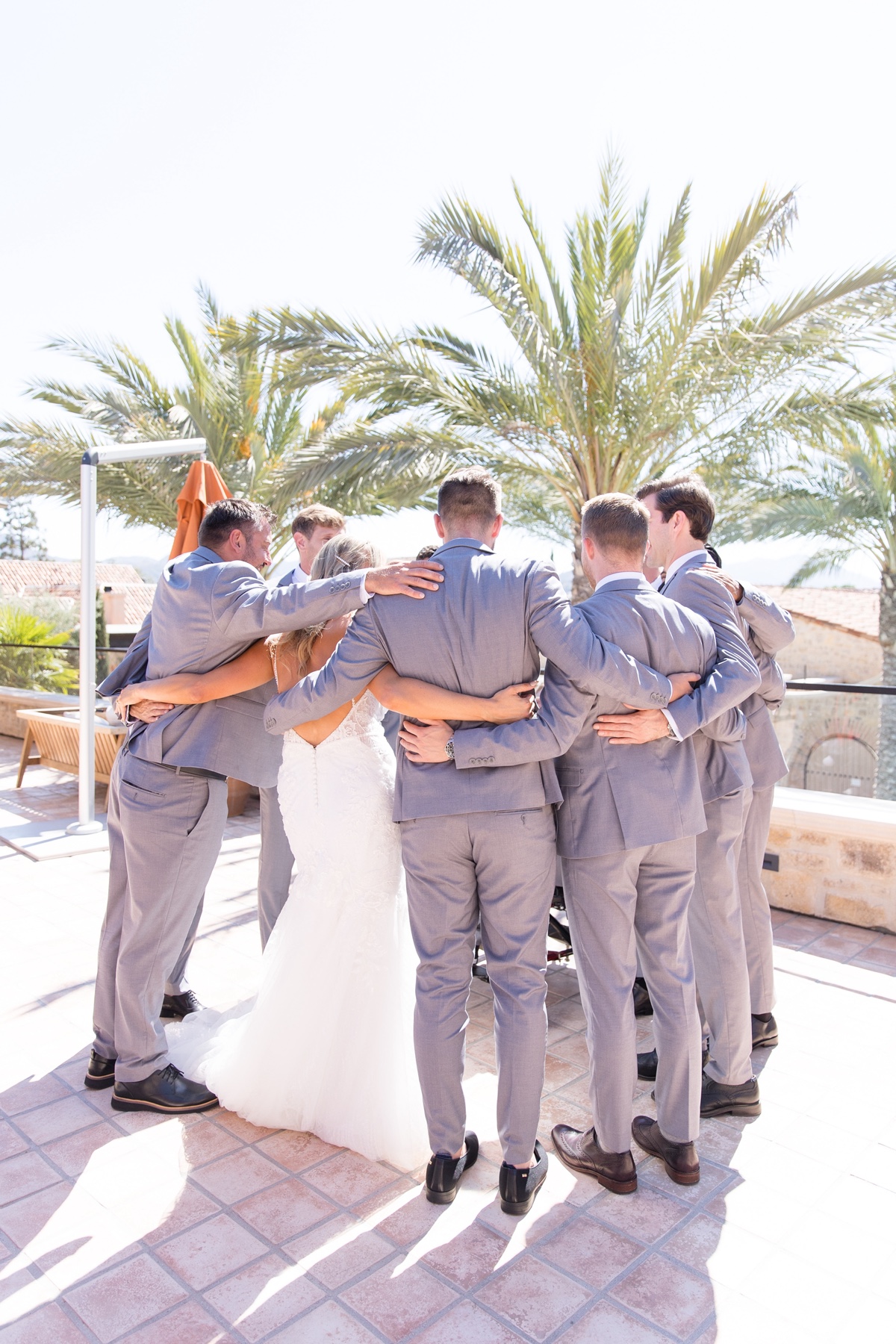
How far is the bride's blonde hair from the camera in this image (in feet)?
9.43

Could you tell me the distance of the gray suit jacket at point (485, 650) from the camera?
7.64 feet

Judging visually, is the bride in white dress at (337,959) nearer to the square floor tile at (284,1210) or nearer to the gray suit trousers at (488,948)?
the square floor tile at (284,1210)

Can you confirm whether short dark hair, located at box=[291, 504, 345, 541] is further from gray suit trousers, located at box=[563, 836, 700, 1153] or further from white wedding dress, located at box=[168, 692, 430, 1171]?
gray suit trousers, located at box=[563, 836, 700, 1153]

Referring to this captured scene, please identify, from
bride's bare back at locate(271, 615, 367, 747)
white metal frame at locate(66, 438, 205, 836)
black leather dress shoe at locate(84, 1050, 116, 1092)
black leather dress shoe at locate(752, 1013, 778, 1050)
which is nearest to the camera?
bride's bare back at locate(271, 615, 367, 747)

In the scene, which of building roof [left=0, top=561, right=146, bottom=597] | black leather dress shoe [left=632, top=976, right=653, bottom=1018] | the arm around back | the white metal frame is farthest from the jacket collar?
building roof [left=0, top=561, right=146, bottom=597]

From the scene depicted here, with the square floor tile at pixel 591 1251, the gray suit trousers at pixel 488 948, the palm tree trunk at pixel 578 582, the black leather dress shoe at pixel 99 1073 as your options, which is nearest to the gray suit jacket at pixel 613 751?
the gray suit trousers at pixel 488 948

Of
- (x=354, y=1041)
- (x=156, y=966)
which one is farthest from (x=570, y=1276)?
(x=156, y=966)

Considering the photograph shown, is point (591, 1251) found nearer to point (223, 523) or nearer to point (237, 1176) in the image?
point (237, 1176)

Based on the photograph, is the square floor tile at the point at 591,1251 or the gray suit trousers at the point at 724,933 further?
the gray suit trousers at the point at 724,933

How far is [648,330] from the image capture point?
26.3ft

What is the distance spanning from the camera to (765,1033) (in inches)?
135

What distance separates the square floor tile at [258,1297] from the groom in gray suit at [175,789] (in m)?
0.86

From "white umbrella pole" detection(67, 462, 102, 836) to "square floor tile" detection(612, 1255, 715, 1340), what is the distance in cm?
526

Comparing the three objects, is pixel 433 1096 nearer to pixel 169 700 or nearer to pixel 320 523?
pixel 169 700
